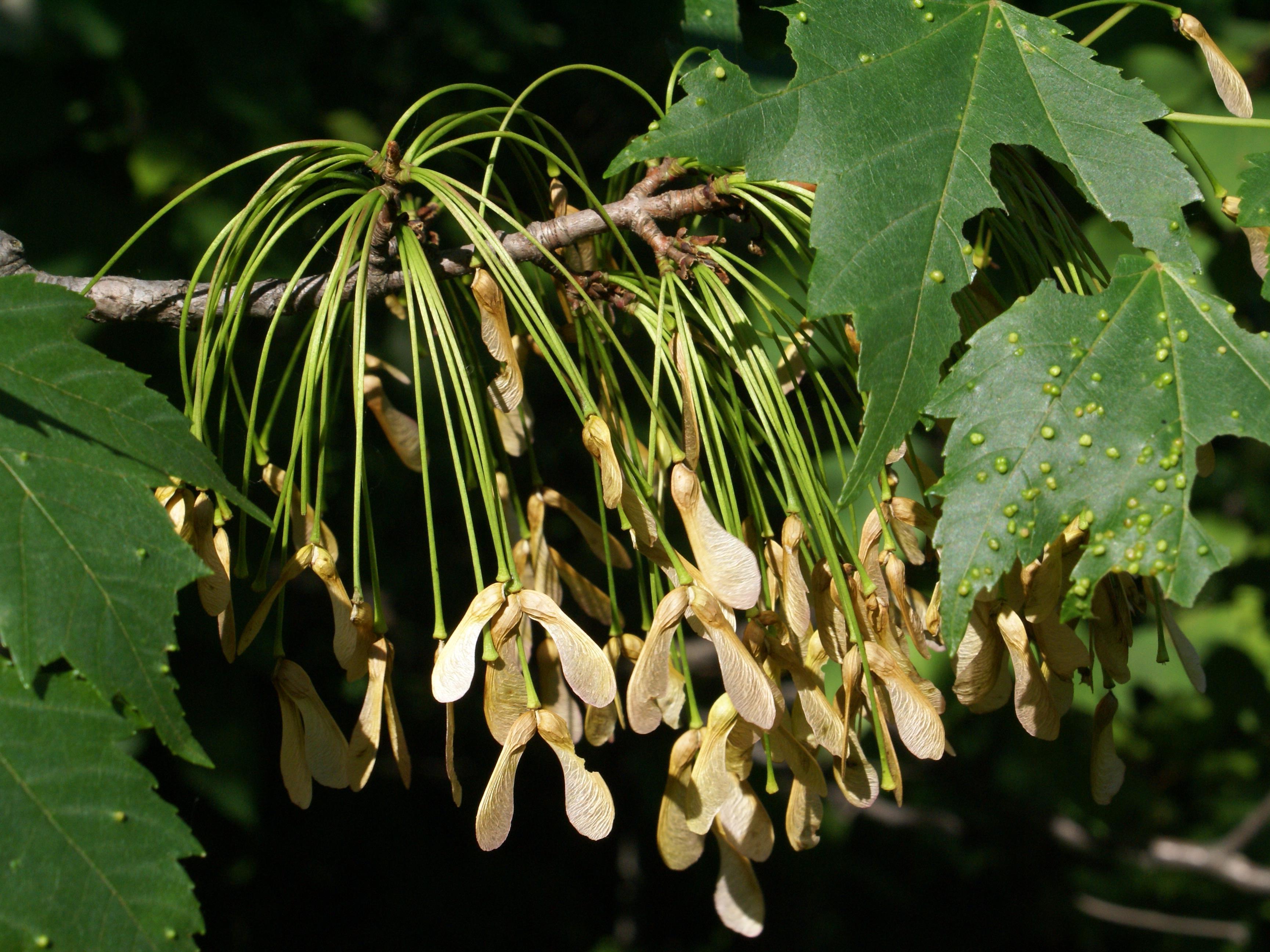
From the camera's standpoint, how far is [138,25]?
6.11 ft

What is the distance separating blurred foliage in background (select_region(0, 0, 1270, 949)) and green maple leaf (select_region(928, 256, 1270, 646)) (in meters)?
0.88

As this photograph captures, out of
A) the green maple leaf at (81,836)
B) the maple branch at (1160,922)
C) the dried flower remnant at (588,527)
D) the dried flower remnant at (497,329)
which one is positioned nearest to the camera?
the green maple leaf at (81,836)

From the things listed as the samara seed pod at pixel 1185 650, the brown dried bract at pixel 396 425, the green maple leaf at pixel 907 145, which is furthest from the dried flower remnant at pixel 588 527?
the samara seed pod at pixel 1185 650

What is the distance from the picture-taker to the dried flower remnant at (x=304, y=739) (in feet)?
2.59

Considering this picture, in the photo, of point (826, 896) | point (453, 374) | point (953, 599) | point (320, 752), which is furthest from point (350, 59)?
point (826, 896)

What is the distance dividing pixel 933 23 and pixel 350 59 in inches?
71.7

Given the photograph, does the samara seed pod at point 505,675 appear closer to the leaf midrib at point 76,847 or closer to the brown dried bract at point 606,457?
the brown dried bract at point 606,457

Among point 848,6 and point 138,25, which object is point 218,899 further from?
point 848,6

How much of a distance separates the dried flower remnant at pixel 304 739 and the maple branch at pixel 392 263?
0.34m

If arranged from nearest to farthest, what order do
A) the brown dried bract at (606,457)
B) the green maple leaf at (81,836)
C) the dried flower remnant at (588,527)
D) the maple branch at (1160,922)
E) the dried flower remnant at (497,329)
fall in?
the green maple leaf at (81,836), the brown dried bract at (606,457), the dried flower remnant at (497,329), the dried flower remnant at (588,527), the maple branch at (1160,922)

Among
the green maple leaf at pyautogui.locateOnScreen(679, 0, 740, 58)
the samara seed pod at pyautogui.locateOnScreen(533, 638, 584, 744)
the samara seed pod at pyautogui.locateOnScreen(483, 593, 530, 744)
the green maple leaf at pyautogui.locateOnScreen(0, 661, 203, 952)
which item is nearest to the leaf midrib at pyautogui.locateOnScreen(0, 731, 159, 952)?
the green maple leaf at pyautogui.locateOnScreen(0, 661, 203, 952)

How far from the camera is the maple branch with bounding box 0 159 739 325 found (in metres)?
0.88

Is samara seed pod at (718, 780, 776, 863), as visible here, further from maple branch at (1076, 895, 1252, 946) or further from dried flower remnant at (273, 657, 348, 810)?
maple branch at (1076, 895, 1252, 946)

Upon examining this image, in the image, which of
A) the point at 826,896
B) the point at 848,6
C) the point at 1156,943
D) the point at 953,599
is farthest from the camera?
the point at 1156,943
